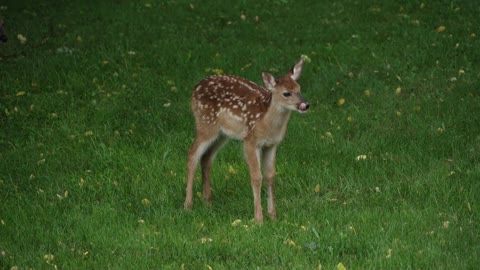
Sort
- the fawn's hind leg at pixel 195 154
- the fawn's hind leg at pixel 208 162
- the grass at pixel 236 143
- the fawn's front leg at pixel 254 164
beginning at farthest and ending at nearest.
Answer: the fawn's hind leg at pixel 208 162 < the fawn's hind leg at pixel 195 154 < the fawn's front leg at pixel 254 164 < the grass at pixel 236 143

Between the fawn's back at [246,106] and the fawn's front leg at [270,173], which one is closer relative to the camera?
the fawn's back at [246,106]

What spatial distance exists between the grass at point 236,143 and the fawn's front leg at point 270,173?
0.12m

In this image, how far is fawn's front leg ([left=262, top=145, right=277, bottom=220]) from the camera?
31.0 feet

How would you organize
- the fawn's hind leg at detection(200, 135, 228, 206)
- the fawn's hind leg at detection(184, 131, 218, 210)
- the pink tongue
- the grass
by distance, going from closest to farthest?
the grass < the pink tongue < the fawn's hind leg at detection(184, 131, 218, 210) < the fawn's hind leg at detection(200, 135, 228, 206)

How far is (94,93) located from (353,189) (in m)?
4.44

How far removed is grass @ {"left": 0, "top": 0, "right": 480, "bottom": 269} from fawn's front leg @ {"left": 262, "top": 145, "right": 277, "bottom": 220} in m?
0.12

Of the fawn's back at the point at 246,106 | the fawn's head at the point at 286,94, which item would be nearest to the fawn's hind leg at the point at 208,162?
the fawn's back at the point at 246,106

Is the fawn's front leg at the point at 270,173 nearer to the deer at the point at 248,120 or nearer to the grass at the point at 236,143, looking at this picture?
the deer at the point at 248,120

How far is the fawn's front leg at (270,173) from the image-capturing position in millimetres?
9453

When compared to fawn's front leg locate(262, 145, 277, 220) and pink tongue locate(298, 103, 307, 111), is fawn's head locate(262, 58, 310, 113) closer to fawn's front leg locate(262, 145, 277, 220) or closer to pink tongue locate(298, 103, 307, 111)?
pink tongue locate(298, 103, 307, 111)

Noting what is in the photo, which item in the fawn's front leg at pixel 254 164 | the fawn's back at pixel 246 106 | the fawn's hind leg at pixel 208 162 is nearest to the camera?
the fawn's back at pixel 246 106

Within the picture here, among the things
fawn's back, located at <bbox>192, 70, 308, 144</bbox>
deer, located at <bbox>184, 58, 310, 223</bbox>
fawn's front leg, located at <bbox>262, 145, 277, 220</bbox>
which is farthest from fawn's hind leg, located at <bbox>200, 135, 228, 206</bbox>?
fawn's front leg, located at <bbox>262, 145, 277, 220</bbox>

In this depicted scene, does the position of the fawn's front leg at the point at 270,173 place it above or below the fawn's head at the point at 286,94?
below

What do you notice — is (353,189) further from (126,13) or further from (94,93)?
(126,13)
